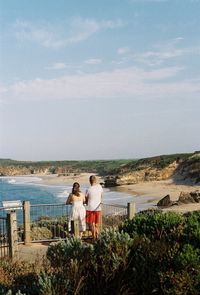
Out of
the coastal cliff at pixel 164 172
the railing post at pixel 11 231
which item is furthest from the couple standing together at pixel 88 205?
the coastal cliff at pixel 164 172

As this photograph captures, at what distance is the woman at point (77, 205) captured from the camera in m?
13.5

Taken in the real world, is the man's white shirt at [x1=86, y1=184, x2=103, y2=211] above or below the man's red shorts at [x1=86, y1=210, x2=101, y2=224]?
above

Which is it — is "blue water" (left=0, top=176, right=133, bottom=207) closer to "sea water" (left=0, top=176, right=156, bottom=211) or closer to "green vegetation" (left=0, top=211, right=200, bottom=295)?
"sea water" (left=0, top=176, right=156, bottom=211)

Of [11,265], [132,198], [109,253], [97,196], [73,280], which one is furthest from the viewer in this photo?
[132,198]

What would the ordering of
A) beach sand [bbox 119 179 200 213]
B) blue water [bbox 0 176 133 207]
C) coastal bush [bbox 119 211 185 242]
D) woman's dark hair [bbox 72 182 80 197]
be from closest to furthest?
coastal bush [bbox 119 211 185 242], woman's dark hair [bbox 72 182 80 197], blue water [bbox 0 176 133 207], beach sand [bbox 119 179 200 213]

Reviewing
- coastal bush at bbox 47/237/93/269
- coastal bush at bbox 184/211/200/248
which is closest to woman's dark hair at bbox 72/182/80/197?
coastal bush at bbox 47/237/93/269

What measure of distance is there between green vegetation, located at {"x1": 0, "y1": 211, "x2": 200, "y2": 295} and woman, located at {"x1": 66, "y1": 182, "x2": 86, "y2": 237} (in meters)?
6.08

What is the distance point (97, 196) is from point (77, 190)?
0.56m

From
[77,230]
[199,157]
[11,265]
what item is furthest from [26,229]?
[199,157]

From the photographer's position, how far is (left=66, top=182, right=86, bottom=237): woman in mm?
13539

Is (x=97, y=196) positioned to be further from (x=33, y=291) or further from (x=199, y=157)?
(x=199, y=157)

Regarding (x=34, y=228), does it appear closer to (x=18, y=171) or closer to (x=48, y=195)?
(x=48, y=195)

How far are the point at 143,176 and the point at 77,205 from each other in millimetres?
56884

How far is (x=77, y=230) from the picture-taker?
13648 mm
